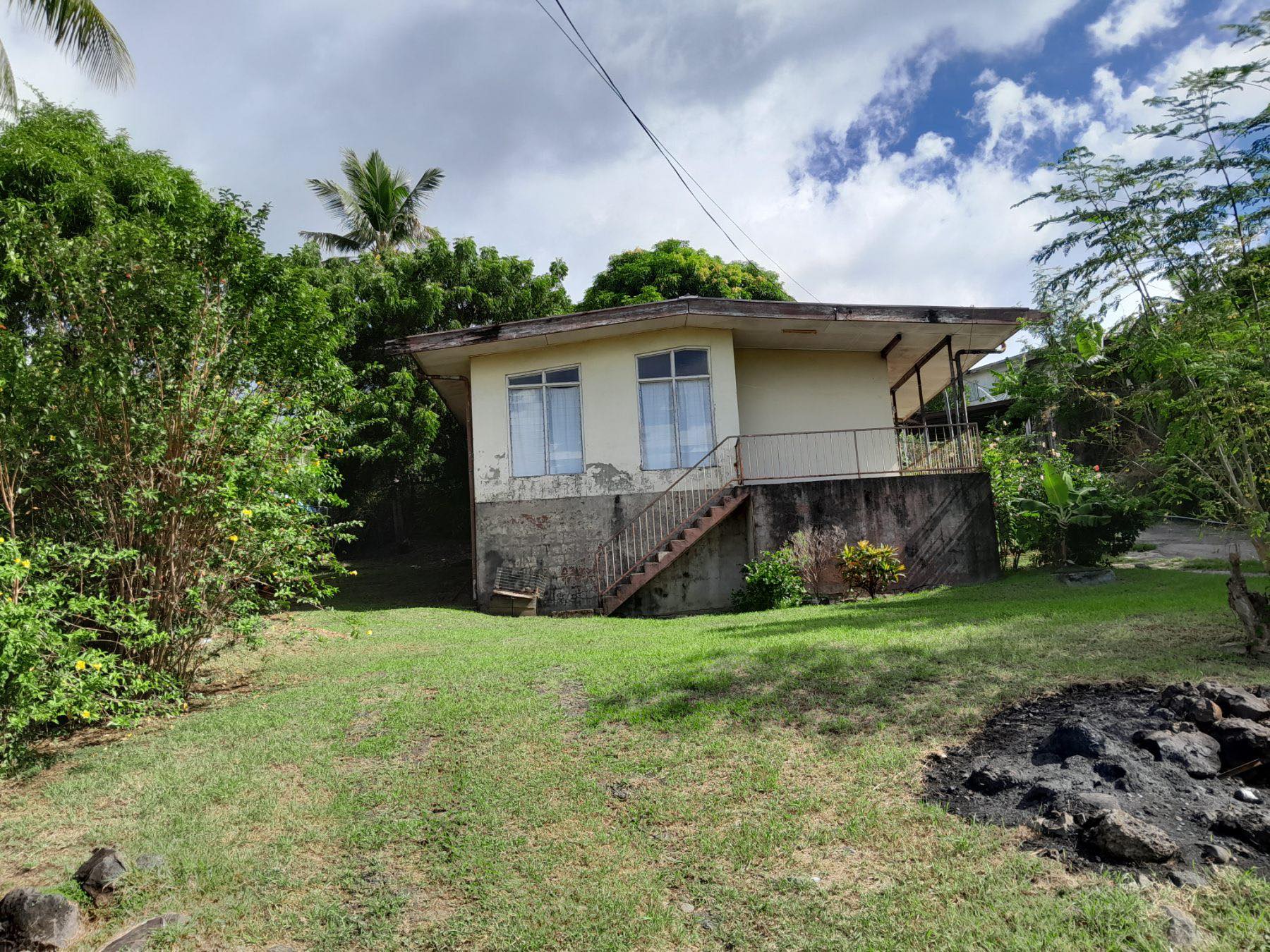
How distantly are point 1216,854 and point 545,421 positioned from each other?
11.9 m

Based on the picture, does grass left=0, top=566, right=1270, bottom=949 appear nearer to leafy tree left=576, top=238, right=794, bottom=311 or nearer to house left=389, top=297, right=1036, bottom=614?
house left=389, top=297, right=1036, bottom=614

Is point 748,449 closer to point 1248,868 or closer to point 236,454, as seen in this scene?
point 236,454

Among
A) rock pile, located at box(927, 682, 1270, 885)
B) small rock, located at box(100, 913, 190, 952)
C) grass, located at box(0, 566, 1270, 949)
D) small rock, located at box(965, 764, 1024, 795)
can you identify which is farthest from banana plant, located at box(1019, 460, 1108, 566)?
small rock, located at box(100, 913, 190, 952)

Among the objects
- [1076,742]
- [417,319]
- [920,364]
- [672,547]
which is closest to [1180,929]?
[1076,742]

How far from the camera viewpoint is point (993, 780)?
14.3ft

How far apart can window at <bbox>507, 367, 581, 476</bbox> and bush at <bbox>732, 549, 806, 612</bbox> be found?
150 inches

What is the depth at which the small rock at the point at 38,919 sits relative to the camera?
12.3ft

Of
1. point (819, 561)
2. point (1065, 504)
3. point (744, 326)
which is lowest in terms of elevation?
point (819, 561)

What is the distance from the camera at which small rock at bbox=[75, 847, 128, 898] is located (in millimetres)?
4086

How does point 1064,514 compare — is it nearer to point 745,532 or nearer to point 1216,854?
point 745,532

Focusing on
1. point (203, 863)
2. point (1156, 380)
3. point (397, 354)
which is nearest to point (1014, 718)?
point (1156, 380)

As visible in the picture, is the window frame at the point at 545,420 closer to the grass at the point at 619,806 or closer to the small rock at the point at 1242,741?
the grass at the point at 619,806

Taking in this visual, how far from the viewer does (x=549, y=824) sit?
446 centimetres

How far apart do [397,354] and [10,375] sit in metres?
8.71
